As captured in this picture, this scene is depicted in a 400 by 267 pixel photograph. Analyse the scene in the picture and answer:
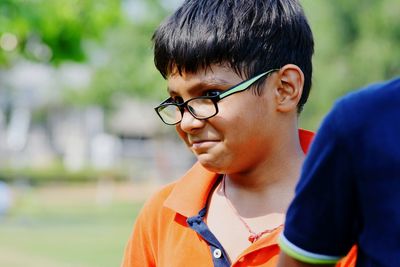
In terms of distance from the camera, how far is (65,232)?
595 inches

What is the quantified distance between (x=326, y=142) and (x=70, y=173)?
30.9 metres

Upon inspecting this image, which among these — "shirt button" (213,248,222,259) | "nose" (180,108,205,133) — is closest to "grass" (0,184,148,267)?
"shirt button" (213,248,222,259)

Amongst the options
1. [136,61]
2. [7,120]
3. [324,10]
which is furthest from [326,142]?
[7,120]

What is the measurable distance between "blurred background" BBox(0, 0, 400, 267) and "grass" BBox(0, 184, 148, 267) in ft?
0.09

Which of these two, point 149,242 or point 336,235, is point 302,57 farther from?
point 336,235

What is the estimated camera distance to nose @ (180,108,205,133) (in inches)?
74.2

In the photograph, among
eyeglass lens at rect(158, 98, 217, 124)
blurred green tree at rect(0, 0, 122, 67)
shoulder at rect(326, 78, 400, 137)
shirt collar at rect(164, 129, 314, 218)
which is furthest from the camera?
blurred green tree at rect(0, 0, 122, 67)

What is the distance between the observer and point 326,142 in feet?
4.02

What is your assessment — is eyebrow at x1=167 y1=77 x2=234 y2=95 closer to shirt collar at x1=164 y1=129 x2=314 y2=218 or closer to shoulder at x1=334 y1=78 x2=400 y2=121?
shirt collar at x1=164 y1=129 x2=314 y2=218

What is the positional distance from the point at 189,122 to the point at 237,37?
26 centimetres

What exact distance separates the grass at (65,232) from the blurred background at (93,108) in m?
0.03

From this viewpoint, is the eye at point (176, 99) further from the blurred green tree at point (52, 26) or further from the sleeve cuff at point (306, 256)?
the blurred green tree at point (52, 26)

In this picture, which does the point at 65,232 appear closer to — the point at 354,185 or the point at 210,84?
the point at 210,84

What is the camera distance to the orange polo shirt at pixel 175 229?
2.00 m
